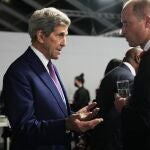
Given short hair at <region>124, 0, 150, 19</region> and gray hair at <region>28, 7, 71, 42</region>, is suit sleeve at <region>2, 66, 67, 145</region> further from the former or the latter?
short hair at <region>124, 0, 150, 19</region>

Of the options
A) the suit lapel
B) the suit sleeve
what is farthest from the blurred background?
the suit sleeve

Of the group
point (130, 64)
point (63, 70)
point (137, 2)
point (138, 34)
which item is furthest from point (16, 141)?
point (63, 70)

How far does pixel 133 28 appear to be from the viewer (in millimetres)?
1722

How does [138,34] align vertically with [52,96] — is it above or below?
above

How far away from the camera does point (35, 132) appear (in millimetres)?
1612

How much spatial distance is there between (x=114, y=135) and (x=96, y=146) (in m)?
0.16

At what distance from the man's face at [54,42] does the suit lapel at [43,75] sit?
0.21 ft

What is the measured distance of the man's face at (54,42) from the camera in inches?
70.6

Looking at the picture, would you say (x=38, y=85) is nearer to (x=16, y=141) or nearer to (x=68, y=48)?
(x=16, y=141)

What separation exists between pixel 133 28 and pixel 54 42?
38cm

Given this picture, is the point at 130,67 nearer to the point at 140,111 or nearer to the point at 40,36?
the point at 40,36

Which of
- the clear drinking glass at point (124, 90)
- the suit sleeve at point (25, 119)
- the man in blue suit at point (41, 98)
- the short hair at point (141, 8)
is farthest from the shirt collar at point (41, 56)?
the short hair at point (141, 8)

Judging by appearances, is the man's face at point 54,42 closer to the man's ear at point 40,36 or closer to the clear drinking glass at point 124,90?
the man's ear at point 40,36

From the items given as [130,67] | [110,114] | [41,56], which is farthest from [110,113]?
[41,56]
